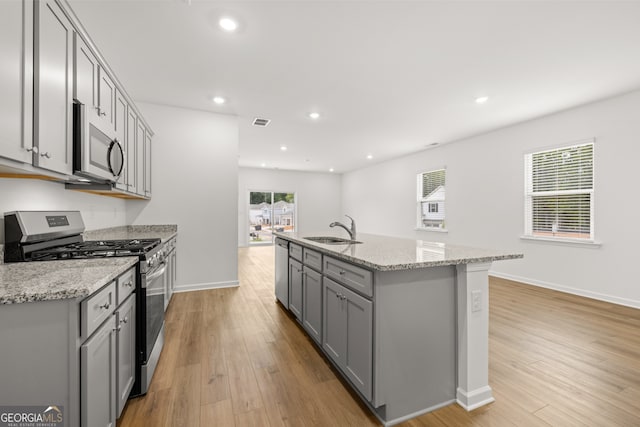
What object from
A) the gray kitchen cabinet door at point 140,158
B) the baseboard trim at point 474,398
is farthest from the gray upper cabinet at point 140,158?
the baseboard trim at point 474,398

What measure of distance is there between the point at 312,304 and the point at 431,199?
5.20 metres

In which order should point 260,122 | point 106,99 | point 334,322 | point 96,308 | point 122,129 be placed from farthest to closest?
point 260,122 < point 122,129 < point 106,99 < point 334,322 < point 96,308

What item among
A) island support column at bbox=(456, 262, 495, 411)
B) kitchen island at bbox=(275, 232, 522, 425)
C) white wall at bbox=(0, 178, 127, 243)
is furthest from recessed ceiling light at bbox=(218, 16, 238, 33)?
island support column at bbox=(456, 262, 495, 411)

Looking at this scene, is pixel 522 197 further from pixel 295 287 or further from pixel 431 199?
pixel 295 287

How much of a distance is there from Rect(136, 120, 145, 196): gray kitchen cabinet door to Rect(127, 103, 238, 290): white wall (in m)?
0.58

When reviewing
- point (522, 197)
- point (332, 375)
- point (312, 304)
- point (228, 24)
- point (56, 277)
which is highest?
point (228, 24)

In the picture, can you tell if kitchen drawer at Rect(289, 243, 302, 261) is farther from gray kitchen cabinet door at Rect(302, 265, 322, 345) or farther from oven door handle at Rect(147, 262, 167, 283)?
oven door handle at Rect(147, 262, 167, 283)

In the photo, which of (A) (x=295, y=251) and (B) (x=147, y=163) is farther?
(B) (x=147, y=163)

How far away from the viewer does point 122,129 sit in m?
2.64

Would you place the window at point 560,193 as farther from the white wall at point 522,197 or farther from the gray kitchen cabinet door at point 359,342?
the gray kitchen cabinet door at point 359,342

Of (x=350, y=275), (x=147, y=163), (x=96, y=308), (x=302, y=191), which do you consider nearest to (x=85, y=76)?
(x=96, y=308)

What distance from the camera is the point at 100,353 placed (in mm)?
1233

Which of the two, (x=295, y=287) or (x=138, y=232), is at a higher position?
(x=138, y=232)

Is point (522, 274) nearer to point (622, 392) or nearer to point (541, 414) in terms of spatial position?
point (622, 392)
